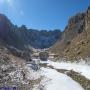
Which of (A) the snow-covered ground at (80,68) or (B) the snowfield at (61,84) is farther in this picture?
(A) the snow-covered ground at (80,68)

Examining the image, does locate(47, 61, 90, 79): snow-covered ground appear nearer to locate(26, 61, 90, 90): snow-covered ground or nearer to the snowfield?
locate(26, 61, 90, 90): snow-covered ground

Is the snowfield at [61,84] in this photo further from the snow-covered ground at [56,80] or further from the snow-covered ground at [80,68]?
the snow-covered ground at [80,68]

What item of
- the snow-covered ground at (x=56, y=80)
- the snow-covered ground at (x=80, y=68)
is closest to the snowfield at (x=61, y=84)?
the snow-covered ground at (x=56, y=80)

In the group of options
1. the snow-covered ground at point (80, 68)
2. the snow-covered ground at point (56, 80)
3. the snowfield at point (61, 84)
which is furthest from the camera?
the snow-covered ground at point (80, 68)

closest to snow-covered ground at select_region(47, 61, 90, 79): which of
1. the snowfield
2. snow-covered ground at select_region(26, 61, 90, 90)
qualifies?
snow-covered ground at select_region(26, 61, 90, 90)

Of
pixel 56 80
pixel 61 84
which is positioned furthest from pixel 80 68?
pixel 61 84

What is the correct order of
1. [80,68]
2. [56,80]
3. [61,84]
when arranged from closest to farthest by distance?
[61,84]
[56,80]
[80,68]

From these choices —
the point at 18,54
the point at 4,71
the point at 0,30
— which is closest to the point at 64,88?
the point at 4,71

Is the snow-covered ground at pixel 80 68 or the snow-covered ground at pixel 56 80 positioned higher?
the snow-covered ground at pixel 80 68

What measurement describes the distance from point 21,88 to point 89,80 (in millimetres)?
16890

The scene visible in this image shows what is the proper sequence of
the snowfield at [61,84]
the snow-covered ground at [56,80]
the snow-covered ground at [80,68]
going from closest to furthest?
the snowfield at [61,84], the snow-covered ground at [56,80], the snow-covered ground at [80,68]

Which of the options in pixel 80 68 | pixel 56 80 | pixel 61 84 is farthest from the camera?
pixel 80 68

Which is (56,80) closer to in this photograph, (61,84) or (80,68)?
(61,84)

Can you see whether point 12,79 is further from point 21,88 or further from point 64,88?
point 64,88
